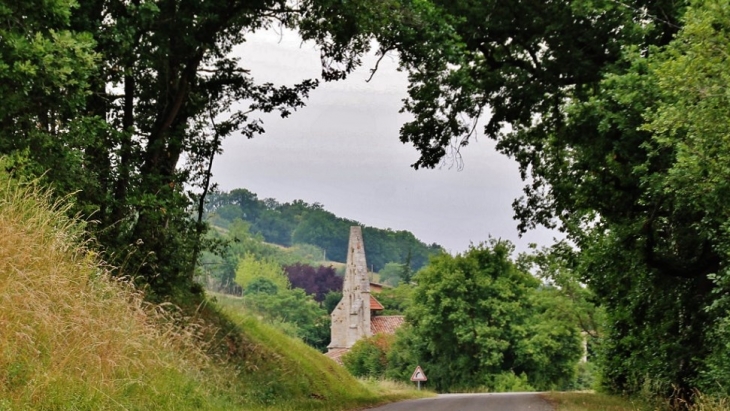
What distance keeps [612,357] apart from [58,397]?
2020 cm

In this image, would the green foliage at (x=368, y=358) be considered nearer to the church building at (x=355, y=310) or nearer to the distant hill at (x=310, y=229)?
the church building at (x=355, y=310)

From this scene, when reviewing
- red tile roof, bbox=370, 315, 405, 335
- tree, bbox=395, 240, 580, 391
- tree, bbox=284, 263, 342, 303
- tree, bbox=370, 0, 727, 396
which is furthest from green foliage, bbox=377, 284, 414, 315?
tree, bbox=370, 0, 727, 396

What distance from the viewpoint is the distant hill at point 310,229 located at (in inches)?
6845

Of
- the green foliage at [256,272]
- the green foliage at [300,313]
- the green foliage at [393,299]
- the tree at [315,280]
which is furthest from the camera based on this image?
the tree at [315,280]

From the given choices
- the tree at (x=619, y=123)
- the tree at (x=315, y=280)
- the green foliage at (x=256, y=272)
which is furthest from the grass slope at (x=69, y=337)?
the tree at (x=315, y=280)

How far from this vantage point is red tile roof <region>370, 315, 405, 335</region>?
8764 centimetres

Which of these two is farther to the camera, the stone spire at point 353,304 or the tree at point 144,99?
the stone spire at point 353,304

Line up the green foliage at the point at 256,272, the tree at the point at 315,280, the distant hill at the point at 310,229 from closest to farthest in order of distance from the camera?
the green foliage at the point at 256,272 < the tree at the point at 315,280 < the distant hill at the point at 310,229

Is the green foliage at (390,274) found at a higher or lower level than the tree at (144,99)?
higher

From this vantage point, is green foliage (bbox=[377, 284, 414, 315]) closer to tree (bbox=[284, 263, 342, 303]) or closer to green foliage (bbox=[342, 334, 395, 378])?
tree (bbox=[284, 263, 342, 303])

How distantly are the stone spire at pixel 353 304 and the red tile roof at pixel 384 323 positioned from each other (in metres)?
1.34

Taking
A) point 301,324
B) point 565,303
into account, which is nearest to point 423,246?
point 301,324

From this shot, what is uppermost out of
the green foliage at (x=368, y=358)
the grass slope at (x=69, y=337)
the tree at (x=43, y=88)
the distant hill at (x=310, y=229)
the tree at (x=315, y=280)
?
the distant hill at (x=310, y=229)

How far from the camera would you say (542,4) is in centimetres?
1420
